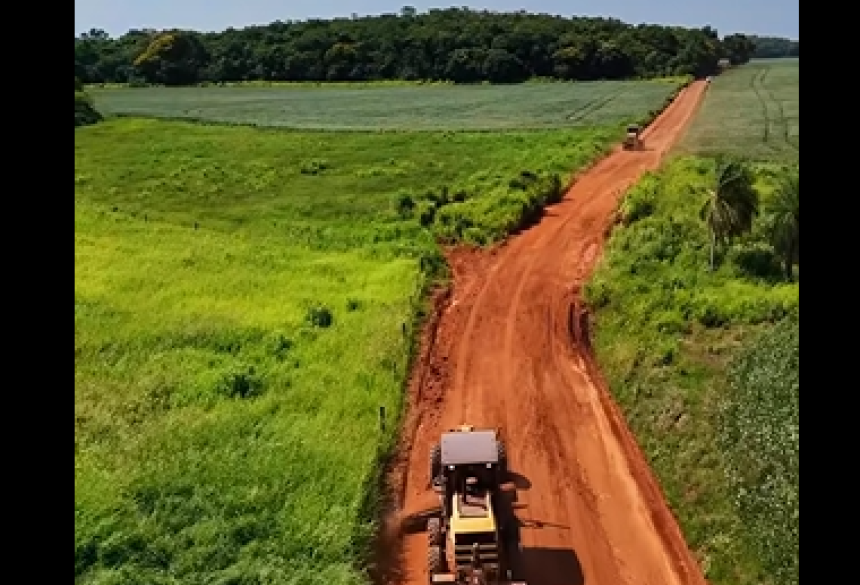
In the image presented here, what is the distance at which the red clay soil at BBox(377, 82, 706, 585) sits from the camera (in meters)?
15.9

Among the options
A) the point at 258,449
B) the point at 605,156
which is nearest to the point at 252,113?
the point at 605,156

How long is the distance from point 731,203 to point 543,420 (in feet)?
36.7

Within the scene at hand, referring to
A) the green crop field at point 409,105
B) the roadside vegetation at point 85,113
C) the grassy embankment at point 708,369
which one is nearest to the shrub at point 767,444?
the grassy embankment at point 708,369

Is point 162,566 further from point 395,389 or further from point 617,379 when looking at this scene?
point 617,379

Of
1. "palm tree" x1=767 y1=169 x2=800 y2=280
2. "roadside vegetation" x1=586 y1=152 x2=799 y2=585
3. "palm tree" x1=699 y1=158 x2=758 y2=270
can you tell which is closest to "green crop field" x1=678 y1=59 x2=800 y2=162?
"palm tree" x1=699 y1=158 x2=758 y2=270

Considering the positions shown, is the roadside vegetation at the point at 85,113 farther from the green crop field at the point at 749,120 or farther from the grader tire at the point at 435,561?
the grader tire at the point at 435,561

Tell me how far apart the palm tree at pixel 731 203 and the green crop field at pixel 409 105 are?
35902 mm

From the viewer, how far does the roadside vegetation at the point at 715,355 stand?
52.9ft

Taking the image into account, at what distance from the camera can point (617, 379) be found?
2294 cm

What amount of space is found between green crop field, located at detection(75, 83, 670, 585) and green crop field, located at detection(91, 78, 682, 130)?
17.3 m

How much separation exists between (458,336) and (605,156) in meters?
27.5

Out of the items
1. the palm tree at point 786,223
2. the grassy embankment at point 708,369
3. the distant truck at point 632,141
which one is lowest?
the grassy embankment at point 708,369

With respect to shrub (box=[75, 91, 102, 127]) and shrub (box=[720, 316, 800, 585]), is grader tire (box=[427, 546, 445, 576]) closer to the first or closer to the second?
shrub (box=[720, 316, 800, 585])

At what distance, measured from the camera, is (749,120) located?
62000 millimetres
